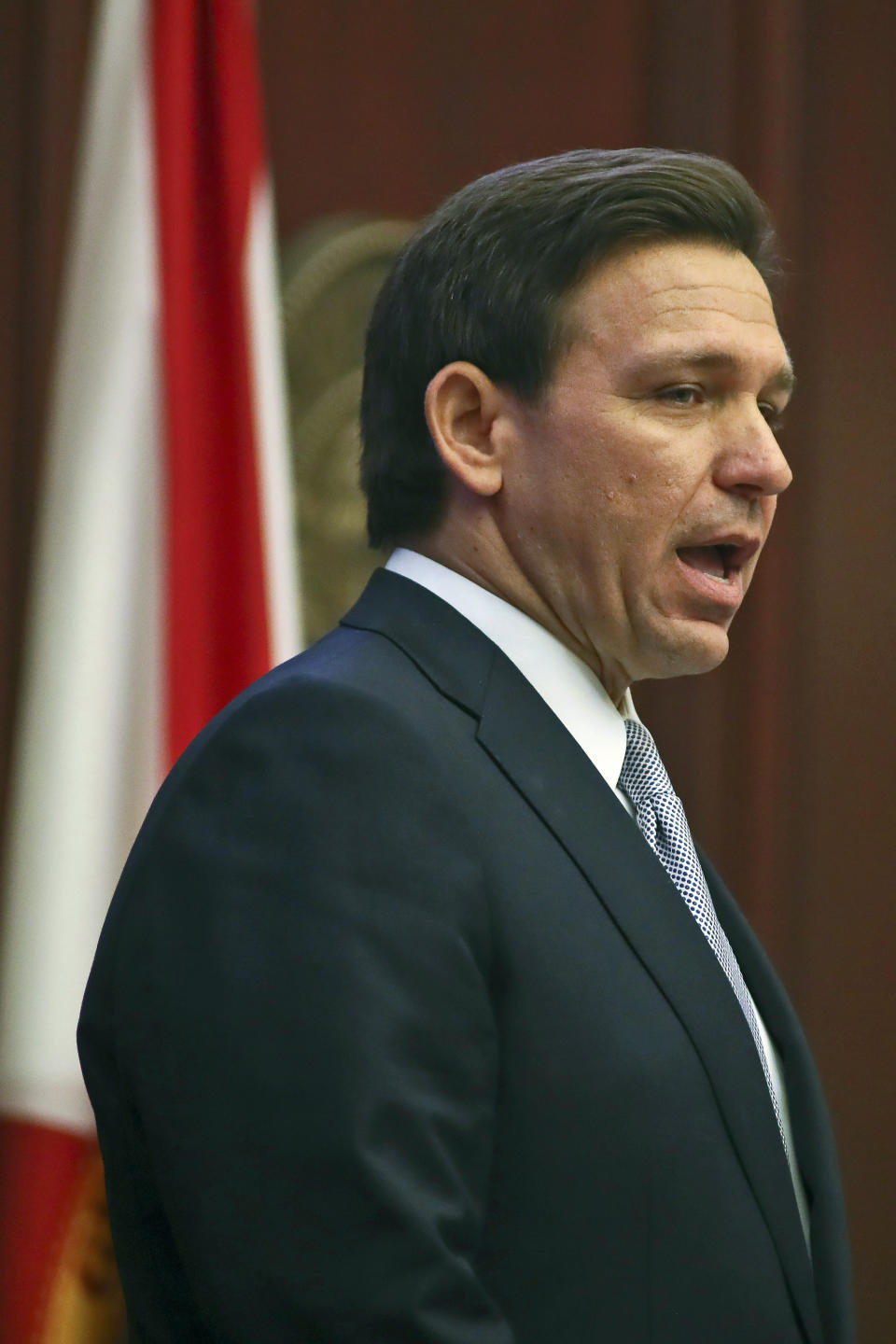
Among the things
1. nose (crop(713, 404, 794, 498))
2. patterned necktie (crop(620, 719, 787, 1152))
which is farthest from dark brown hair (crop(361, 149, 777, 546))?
patterned necktie (crop(620, 719, 787, 1152))

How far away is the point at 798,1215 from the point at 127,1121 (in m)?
0.45

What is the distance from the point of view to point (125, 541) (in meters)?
1.66

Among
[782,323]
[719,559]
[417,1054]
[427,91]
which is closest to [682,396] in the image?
[719,559]

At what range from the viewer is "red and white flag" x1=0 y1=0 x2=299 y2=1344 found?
1.61 m

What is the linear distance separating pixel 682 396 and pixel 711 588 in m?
0.15

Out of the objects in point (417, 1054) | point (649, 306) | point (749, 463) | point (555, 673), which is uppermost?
point (649, 306)

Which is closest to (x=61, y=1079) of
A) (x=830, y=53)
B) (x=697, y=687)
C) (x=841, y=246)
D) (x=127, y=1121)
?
(x=127, y=1121)

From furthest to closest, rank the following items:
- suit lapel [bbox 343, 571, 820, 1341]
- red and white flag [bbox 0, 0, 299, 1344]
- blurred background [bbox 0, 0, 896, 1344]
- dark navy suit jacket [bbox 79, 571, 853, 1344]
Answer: blurred background [bbox 0, 0, 896, 1344] < red and white flag [bbox 0, 0, 299, 1344] < suit lapel [bbox 343, 571, 820, 1341] < dark navy suit jacket [bbox 79, 571, 853, 1344]

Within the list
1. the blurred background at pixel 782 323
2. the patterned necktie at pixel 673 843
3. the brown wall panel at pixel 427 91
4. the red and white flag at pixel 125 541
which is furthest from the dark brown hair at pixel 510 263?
the brown wall panel at pixel 427 91

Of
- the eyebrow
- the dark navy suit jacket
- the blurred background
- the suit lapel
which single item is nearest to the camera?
the dark navy suit jacket

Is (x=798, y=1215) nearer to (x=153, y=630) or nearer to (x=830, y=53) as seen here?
(x=153, y=630)

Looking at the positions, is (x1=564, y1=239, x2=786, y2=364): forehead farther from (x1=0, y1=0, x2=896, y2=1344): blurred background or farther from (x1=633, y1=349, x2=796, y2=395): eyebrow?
(x1=0, y1=0, x2=896, y2=1344): blurred background

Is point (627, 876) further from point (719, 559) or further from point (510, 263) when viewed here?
point (510, 263)

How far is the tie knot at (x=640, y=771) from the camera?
107cm
